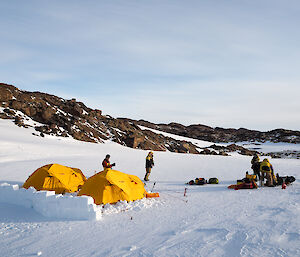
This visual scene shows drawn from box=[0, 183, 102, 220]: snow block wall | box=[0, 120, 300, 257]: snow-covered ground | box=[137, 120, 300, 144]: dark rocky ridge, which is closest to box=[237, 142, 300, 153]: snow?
box=[137, 120, 300, 144]: dark rocky ridge

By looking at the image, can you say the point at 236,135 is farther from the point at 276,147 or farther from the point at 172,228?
the point at 172,228

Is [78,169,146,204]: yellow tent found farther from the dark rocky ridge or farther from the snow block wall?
the dark rocky ridge

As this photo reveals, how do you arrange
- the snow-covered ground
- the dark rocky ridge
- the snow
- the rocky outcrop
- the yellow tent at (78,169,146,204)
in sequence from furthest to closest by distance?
the dark rocky ridge
the snow
the rocky outcrop
the yellow tent at (78,169,146,204)
the snow-covered ground

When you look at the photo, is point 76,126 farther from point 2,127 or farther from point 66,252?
point 66,252

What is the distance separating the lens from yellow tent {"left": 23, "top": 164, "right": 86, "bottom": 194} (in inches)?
366

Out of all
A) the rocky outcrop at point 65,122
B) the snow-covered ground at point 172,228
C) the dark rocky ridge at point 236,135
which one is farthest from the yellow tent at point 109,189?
the dark rocky ridge at point 236,135

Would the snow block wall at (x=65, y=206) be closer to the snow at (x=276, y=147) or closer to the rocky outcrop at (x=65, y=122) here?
the rocky outcrop at (x=65, y=122)

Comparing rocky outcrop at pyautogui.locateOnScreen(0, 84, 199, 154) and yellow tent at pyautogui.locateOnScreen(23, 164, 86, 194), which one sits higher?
rocky outcrop at pyautogui.locateOnScreen(0, 84, 199, 154)

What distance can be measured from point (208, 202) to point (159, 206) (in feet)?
5.97

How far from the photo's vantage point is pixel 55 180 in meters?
9.42

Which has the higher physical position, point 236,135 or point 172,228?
point 236,135

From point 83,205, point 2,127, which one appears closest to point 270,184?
point 83,205

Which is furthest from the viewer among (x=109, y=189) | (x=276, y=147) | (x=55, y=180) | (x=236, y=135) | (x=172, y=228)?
(x=236, y=135)

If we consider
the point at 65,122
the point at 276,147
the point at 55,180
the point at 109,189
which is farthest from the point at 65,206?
the point at 276,147
